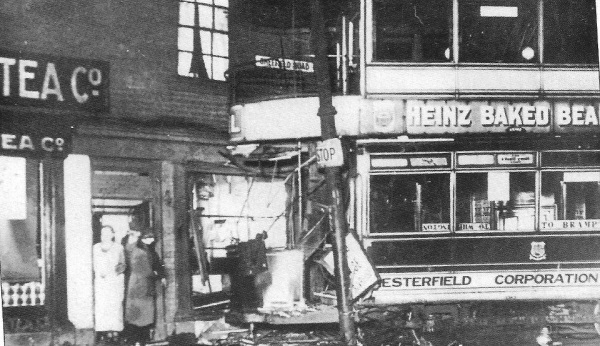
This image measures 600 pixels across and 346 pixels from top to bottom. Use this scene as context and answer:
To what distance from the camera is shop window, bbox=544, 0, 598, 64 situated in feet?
32.7

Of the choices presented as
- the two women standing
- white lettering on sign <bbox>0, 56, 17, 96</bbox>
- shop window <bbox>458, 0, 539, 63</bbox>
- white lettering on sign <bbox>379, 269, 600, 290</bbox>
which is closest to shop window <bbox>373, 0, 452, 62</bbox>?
shop window <bbox>458, 0, 539, 63</bbox>

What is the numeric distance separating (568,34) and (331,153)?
15.7 feet

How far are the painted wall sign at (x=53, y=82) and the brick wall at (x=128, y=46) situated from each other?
271 mm

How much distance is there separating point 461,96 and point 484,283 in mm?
2932

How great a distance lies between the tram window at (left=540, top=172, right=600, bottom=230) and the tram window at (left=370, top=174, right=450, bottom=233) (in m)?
1.57

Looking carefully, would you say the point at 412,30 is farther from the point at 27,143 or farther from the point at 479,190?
the point at 27,143

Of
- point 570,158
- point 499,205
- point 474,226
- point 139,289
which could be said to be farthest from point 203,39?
point 570,158

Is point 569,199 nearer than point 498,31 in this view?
Yes

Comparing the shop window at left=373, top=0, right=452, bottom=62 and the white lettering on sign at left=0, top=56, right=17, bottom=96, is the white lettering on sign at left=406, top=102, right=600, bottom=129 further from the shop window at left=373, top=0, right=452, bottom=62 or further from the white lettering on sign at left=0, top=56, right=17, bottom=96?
the white lettering on sign at left=0, top=56, right=17, bottom=96

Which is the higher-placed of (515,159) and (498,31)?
(498,31)

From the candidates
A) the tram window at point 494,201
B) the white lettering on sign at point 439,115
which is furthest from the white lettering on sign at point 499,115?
the tram window at point 494,201

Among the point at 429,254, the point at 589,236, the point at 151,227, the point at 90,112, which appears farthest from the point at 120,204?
the point at 589,236

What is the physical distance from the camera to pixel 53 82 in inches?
356

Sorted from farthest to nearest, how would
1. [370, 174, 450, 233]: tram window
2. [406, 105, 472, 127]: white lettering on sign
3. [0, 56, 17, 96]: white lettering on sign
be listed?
[406, 105, 472, 127]: white lettering on sign
[370, 174, 450, 233]: tram window
[0, 56, 17, 96]: white lettering on sign
